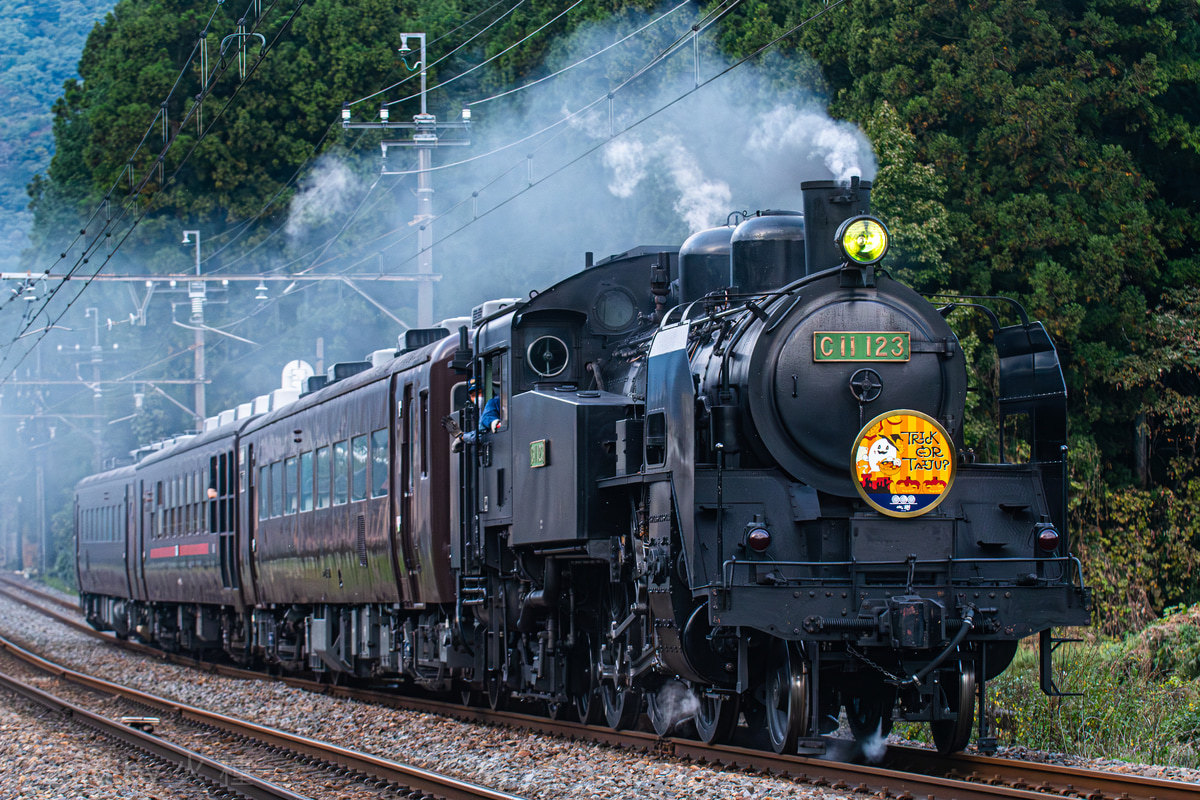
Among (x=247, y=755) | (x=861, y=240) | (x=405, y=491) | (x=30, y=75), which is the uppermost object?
(x=30, y=75)

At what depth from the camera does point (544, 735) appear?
448 inches

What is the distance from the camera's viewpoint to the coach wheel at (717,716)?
945cm

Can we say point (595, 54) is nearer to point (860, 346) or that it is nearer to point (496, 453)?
point (496, 453)

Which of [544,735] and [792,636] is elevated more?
[792,636]

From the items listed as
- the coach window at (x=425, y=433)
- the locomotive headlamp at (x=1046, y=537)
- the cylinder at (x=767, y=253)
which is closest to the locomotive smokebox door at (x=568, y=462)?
the cylinder at (x=767, y=253)

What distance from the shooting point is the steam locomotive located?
8.31 m

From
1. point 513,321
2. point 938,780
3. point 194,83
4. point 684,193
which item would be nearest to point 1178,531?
point 684,193

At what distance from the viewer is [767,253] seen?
31.2 feet

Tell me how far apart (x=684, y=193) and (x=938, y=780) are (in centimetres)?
1596

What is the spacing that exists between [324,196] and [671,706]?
3502cm

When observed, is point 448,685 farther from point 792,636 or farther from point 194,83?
point 194,83

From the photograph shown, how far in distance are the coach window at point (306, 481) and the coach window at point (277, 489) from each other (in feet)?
3.16

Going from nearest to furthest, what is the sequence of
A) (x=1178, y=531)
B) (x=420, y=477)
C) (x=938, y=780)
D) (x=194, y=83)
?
(x=938, y=780) → (x=420, y=477) → (x=1178, y=531) → (x=194, y=83)

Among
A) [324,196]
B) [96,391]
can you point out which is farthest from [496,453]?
[96,391]
